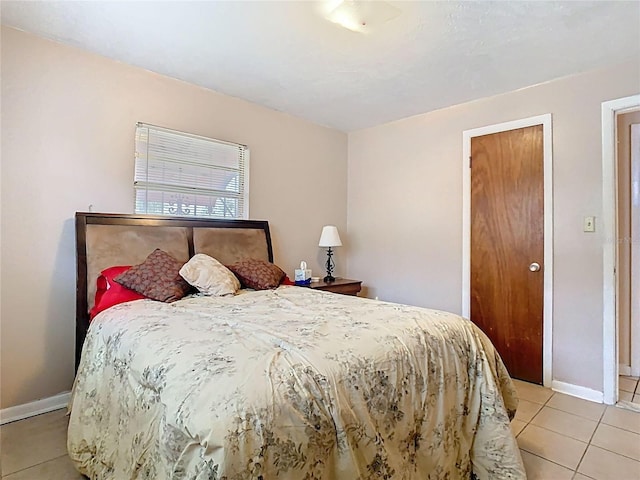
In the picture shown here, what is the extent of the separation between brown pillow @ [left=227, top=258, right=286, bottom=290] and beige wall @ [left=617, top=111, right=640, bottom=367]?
303 centimetres

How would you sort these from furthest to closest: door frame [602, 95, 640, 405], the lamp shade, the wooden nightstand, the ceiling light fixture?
the lamp shade
the wooden nightstand
door frame [602, 95, 640, 405]
the ceiling light fixture

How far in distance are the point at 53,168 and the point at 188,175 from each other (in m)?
0.94

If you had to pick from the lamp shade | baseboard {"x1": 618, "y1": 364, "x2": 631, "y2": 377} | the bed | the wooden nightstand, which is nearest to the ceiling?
the lamp shade

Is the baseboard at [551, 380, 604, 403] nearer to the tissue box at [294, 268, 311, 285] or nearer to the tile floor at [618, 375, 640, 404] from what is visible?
the tile floor at [618, 375, 640, 404]

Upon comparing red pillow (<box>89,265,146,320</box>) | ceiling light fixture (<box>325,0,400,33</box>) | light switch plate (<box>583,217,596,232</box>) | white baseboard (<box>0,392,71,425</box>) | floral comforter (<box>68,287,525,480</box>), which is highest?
ceiling light fixture (<box>325,0,400,33</box>)

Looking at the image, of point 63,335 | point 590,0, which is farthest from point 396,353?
point 63,335

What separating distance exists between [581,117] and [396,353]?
255 centimetres

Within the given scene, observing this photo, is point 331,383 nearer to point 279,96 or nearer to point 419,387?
point 419,387

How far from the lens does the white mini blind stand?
2.82 metres

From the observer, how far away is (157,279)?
2312 mm

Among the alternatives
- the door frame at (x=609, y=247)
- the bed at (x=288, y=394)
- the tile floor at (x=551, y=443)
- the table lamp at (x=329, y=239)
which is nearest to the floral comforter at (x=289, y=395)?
the bed at (x=288, y=394)

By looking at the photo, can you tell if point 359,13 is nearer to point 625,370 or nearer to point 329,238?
point 329,238

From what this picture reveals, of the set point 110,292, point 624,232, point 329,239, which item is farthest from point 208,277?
point 624,232

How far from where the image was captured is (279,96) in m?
3.29
